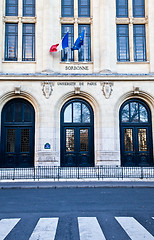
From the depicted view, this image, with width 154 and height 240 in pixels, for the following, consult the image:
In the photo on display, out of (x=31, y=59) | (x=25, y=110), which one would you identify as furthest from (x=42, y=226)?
(x=31, y=59)

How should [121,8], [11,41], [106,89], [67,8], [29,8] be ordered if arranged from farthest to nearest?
[121,8] → [67,8] → [29,8] → [11,41] → [106,89]

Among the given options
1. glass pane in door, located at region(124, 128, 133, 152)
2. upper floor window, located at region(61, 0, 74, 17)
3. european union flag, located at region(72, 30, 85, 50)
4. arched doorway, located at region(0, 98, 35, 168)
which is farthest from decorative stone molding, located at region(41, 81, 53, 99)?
glass pane in door, located at region(124, 128, 133, 152)

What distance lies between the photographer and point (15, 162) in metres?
20.9

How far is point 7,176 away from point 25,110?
7.21 m

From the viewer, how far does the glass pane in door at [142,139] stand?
70.6 feet

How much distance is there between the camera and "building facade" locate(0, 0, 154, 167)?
68.7ft

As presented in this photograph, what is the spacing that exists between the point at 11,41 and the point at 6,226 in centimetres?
1940

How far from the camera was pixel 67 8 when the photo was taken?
22.8m

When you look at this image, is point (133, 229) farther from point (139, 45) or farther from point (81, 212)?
point (139, 45)

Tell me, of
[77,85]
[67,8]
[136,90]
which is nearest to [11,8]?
[67,8]

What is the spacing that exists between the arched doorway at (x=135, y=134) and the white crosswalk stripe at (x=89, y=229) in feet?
48.8

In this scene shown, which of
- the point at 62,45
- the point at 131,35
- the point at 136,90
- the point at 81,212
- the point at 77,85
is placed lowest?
the point at 81,212

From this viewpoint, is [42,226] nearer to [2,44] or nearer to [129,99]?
[129,99]

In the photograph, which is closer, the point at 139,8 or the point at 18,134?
the point at 18,134
